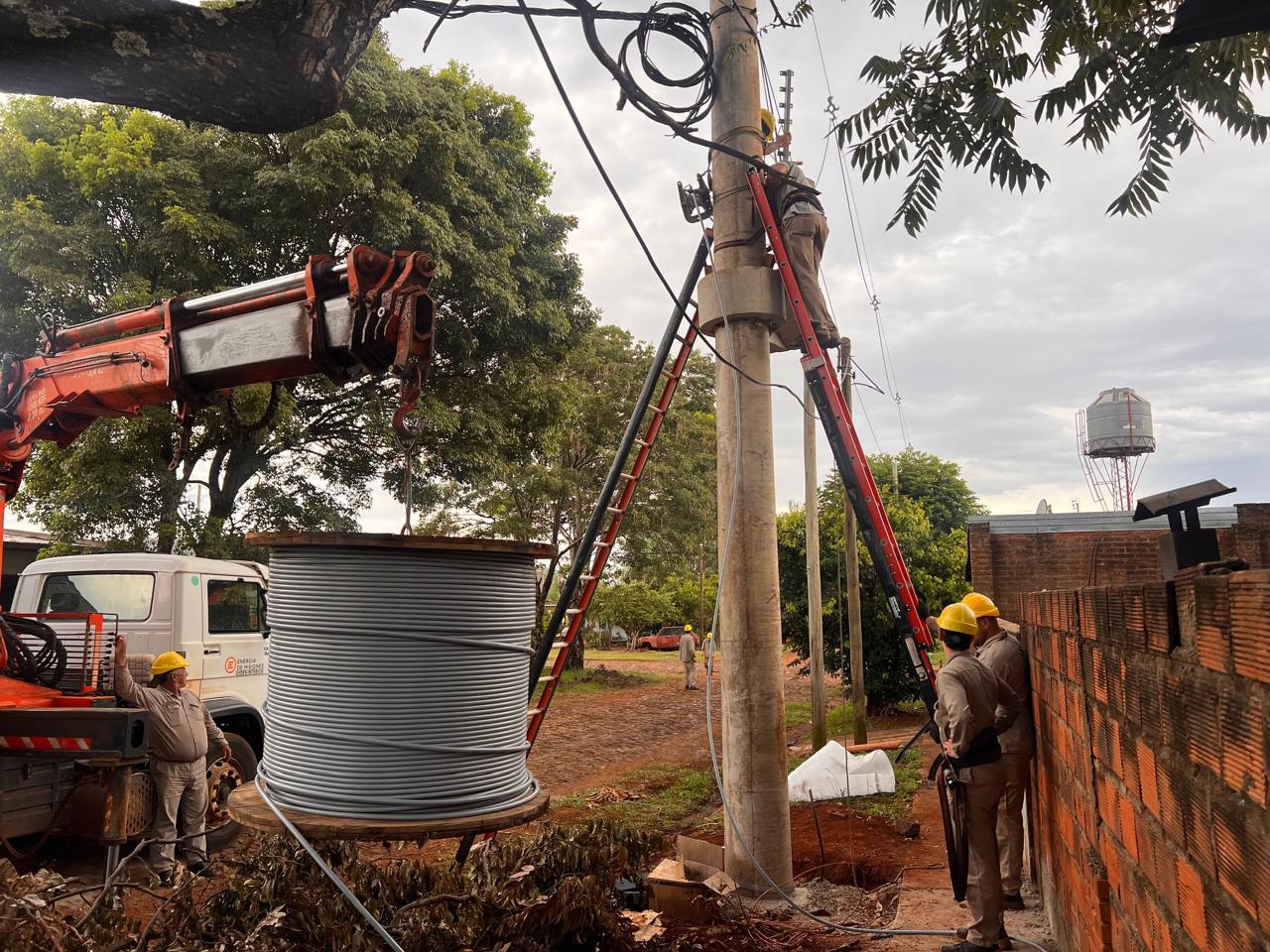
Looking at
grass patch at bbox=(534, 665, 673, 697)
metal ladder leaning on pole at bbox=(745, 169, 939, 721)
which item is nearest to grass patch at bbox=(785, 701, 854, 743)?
grass patch at bbox=(534, 665, 673, 697)

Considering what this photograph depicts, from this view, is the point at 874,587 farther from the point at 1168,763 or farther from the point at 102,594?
the point at 1168,763

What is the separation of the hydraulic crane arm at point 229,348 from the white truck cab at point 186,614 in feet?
5.66

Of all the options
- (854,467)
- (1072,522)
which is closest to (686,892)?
(854,467)

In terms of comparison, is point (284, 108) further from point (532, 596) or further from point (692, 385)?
point (692, 385)

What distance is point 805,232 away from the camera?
6965 mm

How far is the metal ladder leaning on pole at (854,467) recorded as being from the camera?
685 cm

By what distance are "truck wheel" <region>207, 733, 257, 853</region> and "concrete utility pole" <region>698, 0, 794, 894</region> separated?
4.60 meters

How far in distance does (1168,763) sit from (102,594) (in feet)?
29.9

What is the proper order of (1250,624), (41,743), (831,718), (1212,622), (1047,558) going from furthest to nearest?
(831,718), (1047,558), (41,743), (1212,622), (1250,624)

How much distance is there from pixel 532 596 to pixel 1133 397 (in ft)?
86.7

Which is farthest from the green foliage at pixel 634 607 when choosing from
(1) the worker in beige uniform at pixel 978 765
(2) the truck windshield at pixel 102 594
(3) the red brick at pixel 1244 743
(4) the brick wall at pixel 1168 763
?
(3) the red brick at pixel 1244 743

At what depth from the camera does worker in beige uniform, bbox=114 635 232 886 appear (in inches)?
294

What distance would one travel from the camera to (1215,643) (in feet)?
5.69

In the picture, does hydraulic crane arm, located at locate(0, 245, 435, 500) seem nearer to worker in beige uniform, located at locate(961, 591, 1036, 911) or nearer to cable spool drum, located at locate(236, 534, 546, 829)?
cable spool drum, located at locate(236, 534, 546, 829)
